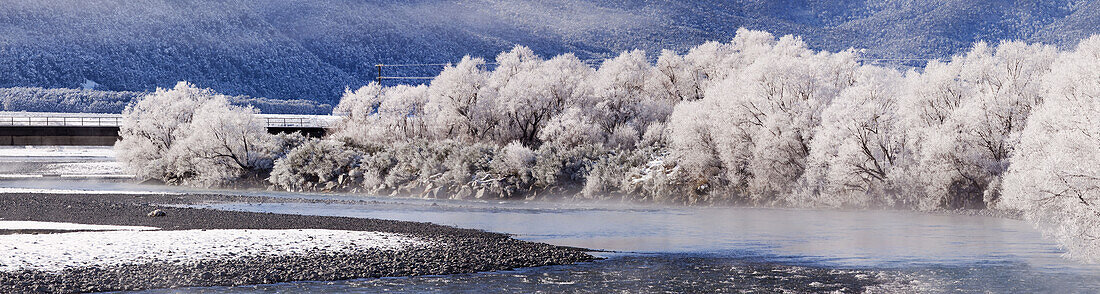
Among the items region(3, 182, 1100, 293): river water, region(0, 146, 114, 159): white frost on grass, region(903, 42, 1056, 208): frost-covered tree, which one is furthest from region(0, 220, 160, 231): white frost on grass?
region(0, 146, 114, 159): white frost on grass

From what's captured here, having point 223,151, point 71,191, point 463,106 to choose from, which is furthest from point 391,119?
point 71,191

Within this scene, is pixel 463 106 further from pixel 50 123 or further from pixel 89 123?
pixel 89 123

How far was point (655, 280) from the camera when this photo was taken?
76.4 ft

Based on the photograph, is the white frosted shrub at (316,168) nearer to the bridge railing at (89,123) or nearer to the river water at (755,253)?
the bridge railing at (89,123)

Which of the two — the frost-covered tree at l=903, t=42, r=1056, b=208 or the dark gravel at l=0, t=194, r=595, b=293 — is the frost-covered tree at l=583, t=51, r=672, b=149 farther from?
the dark gravel at l=0, t=194, r=595, b=293

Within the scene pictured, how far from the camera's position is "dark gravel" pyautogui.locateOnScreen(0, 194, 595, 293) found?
2255 centimetres

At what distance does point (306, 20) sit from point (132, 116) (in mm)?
124220

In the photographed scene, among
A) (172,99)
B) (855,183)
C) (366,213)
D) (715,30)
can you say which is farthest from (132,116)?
(715,30)

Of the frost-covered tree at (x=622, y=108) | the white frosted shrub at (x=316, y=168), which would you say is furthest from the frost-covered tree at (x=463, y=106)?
the white frosted shrub at (x=316, y=168)

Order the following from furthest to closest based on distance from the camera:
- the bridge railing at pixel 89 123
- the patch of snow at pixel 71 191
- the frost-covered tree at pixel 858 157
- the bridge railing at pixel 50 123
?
1. the bridge railing at pixel 89 123
2. the bridge railing at pixel 50 123
3. the patch of snow at pixel 71 191
4. the frost-covered tree at pixel 858 157

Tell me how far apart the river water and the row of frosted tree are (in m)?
1.43

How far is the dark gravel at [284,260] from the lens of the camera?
22547mm

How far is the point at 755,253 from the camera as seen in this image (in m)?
27.8

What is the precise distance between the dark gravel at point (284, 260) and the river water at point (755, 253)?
831 mm
